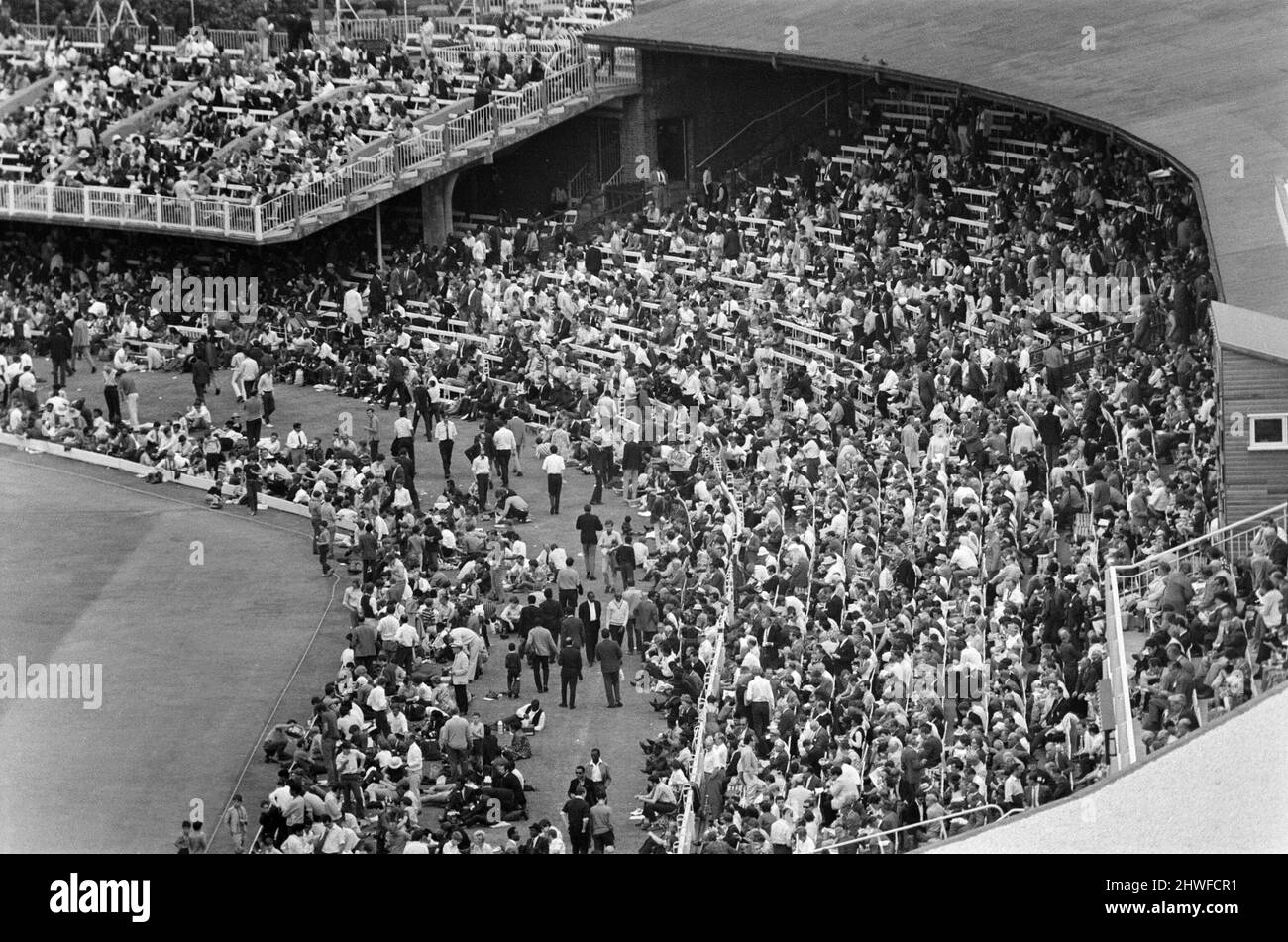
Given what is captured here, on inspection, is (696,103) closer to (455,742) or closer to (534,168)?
(534,168)

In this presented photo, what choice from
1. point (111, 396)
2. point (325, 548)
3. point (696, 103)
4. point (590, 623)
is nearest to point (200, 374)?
point (111, 396)

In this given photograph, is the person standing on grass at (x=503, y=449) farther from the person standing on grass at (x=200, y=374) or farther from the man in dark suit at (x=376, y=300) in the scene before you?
the man in dark suit at (x=376, y=300)

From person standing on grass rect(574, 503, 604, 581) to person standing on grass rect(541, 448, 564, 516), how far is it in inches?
71.5

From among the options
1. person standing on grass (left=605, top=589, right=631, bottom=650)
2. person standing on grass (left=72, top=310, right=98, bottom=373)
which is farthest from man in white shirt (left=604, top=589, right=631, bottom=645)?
person standing on grass (left=72, top=310, right=98, bottom=373)

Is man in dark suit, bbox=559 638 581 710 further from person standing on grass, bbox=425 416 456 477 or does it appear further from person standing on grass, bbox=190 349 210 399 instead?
person standing on grass, bbox=190 349 210 399

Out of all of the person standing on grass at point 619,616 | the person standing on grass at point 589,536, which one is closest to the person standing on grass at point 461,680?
the person standing on grass at point 619,616

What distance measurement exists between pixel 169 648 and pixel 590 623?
566 cm

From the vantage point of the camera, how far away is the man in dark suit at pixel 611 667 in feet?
97.1

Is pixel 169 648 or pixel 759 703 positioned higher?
pixel 759 703

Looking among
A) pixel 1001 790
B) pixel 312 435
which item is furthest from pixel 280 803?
pixel 312 435

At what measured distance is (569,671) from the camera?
29.8 metres

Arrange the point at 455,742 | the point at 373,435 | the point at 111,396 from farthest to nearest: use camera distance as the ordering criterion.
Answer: the point at 111,396 < the point at 373,435 < the point at 455,742

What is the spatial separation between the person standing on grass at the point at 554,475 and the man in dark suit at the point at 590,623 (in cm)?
482
